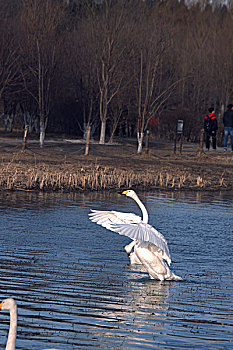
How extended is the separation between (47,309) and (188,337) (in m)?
1.48

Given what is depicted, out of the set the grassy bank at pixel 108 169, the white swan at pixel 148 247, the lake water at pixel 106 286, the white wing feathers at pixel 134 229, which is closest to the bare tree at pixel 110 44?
the grassy bank at pixel 108 169

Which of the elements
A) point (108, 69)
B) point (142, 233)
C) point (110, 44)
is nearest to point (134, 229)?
point (142, 233)

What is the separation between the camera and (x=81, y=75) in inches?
1609

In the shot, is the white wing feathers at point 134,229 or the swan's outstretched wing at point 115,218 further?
the swan's outstretched wing at point 115,218

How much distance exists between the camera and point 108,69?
3569 cm

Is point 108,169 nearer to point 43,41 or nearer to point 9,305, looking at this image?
point 43,41

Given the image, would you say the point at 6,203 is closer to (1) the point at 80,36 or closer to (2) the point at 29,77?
→ (2) the point at 29,77

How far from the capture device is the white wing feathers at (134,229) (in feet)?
28.8

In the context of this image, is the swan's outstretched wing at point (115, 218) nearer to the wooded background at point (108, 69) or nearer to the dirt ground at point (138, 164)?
the dirt ground at point (138, 164)

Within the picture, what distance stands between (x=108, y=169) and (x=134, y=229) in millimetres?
14733

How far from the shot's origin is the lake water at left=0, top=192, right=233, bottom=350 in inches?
240

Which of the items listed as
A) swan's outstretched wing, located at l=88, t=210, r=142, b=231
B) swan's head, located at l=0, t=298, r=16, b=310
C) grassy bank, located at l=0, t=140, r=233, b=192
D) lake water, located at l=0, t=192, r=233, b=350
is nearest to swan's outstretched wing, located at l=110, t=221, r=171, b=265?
lake water, located at l=0, t=192, r=233, b=350

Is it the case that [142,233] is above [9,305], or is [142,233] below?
below

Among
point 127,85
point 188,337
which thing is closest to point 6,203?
point 188,337
